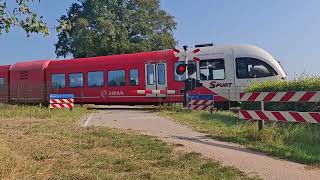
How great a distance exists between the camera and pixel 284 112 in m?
12.4

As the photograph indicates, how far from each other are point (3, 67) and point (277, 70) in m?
19.0

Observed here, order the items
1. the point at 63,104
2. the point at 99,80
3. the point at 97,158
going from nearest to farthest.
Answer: the point at 97,158 → the point at 63,104 → the point at 99,80

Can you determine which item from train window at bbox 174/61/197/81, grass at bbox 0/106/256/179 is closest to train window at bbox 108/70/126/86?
train window at bbox 174/61/197/81

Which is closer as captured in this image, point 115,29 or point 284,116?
point 284,116

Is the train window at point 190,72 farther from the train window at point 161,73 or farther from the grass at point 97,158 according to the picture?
the grass at point 97,158

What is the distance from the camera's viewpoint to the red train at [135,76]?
85.5ft

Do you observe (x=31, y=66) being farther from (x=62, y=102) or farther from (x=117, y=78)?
(x=62, y=102)

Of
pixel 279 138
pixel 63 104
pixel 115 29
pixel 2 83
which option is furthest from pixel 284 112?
pixel 115 29

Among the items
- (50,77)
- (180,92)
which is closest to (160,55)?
(180,92)

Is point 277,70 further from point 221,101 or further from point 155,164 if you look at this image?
point 155,164

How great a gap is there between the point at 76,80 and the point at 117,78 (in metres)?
3.14

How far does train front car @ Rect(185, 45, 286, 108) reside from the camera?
2584 centimetres

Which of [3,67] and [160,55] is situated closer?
[160,55]

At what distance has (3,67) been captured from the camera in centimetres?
3544
